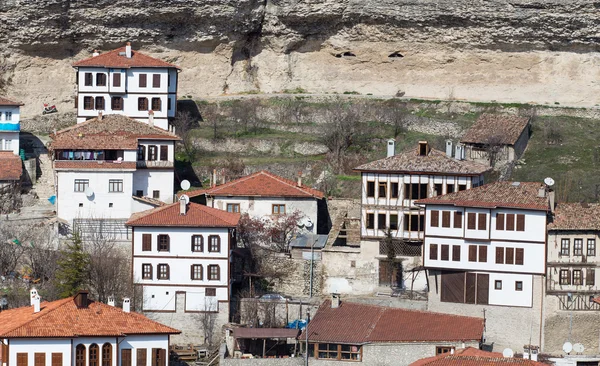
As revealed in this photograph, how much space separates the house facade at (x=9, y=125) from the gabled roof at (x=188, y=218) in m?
12.6

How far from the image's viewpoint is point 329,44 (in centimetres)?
10262

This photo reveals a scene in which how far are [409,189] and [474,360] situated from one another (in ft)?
42.7

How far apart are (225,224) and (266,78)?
2602 centimetres

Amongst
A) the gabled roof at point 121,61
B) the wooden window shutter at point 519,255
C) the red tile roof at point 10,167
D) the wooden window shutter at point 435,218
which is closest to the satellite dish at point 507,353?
the wooden window shutter at point 519,255

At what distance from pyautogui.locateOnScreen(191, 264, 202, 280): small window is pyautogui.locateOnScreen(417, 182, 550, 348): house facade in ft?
30.1

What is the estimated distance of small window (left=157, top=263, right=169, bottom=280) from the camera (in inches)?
3086

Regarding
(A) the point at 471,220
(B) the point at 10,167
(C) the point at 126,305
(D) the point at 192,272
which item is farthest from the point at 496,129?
(C) the point at 126,305

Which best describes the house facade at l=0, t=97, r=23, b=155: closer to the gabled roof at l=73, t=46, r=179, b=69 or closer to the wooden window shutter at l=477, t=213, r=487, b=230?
the gabled roof at l=73, t=46, r=179, b=69

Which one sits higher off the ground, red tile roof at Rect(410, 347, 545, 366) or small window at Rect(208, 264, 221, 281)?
small window at Rect(208, 264, 221, 281)

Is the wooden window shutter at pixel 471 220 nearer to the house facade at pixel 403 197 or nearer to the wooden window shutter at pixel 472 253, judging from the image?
the wooden window shutter at pixel 472 253

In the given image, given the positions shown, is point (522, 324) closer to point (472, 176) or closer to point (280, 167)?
point (472, 176)

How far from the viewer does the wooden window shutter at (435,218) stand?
7844 centimetres

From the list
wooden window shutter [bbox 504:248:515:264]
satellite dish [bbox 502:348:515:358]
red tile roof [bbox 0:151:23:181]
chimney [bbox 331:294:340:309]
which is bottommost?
satellite dish [bbox 502:348:515:358]

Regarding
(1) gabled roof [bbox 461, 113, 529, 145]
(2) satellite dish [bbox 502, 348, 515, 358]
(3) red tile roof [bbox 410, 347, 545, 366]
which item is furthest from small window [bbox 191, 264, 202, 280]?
(1) gabled roof [bbox 461, 113, 529, 145]
